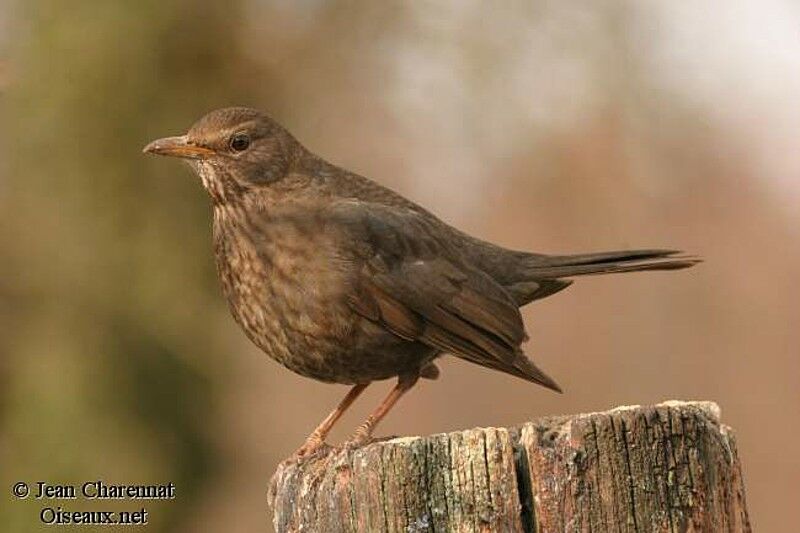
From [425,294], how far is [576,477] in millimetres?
2303

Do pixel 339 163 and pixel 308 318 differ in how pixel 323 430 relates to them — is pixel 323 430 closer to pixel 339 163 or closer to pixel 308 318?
pixel 308 318

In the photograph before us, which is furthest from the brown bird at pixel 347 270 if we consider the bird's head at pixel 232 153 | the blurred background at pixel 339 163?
the blurred background at pixel 339 163

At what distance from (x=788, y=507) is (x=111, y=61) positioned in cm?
643

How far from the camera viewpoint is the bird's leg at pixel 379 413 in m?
5.49

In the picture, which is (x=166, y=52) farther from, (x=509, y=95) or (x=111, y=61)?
(x=509, y=95)

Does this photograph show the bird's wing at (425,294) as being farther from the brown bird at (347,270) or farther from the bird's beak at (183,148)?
the bird's beak at (183,148)

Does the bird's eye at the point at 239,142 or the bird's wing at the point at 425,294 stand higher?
the bird's eye at the point at 239,142

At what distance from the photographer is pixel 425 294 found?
5.94 metres

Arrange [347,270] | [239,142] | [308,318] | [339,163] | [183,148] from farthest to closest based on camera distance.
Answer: [339,163]
[239,142]
[183,148]
[347,270]
[308,318]

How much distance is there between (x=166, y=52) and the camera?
1152cm

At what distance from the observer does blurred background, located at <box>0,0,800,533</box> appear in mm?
10930

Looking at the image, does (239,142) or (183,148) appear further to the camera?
(239,142)

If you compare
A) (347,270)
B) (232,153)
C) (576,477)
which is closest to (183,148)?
(232,153)

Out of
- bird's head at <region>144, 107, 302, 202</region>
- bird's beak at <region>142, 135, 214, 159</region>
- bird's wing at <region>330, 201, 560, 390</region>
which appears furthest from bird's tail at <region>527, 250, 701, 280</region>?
bird's beak at <region>142, 135, 214, 159</region>
